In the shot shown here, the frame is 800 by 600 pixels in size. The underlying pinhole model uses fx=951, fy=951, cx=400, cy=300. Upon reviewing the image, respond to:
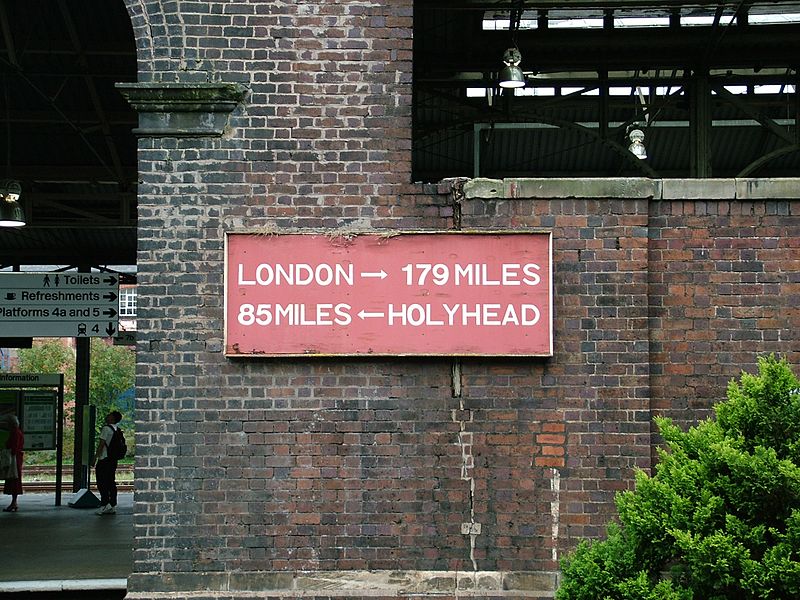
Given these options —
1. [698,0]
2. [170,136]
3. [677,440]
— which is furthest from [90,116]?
[677,440]

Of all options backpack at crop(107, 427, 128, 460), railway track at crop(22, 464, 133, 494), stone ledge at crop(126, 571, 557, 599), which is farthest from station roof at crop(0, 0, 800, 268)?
railway track at crop(22, 464, 133, 494)

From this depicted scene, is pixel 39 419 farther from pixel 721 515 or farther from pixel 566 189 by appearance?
pixel 721 515

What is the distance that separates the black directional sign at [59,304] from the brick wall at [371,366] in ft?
27.6

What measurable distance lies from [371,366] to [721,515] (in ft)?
9.27

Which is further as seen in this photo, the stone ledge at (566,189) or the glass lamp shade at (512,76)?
the glass lamp shade at (512,76)

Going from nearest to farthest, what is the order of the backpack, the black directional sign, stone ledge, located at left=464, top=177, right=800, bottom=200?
stone ledge, located at left=464, top=177, right=800, bottom=200 < the black directional sign < the backpack

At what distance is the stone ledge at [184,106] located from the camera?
23.4 feet

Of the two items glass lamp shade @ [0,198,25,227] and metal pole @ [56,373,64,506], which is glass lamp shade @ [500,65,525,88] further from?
metal pole @ [56,373,64,506]

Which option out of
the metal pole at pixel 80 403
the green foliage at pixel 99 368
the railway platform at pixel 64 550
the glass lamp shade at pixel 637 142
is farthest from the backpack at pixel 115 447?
the green foliage at pixel 99 368

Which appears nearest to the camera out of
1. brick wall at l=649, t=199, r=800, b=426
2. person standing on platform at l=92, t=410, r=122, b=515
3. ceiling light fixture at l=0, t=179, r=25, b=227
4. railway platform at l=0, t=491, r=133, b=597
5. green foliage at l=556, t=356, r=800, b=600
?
green foliage at l=556, t=356, r=800, b=600

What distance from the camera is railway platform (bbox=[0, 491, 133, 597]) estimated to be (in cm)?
877

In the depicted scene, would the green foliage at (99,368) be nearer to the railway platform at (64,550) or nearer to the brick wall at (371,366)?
the railway platform at (64,550)

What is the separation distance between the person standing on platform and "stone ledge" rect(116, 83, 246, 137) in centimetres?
936

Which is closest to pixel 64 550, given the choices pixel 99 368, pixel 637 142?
pixel 637 142
